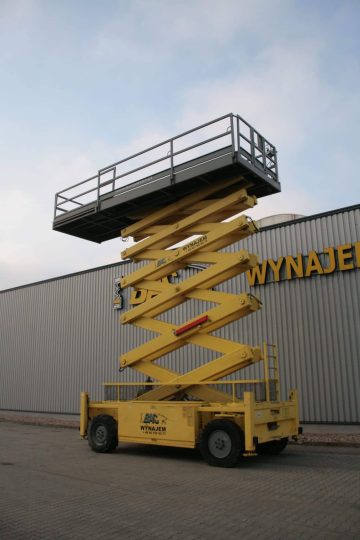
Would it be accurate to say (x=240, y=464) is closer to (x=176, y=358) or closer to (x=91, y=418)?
(x=91, y=418)

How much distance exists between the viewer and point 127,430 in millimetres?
11234

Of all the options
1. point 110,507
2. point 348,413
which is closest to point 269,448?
point 348,413

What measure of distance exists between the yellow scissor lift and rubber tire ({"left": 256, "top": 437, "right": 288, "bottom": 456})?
0.9 inches

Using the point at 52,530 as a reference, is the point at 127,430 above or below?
above

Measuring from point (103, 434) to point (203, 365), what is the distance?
9.81 feet

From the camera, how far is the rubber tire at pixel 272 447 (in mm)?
11156

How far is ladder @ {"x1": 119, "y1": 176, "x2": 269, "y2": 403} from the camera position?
10812 millimetres

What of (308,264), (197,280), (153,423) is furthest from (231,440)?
(308,264)

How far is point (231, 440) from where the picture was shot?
928 centimetres

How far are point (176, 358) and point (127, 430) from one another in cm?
805

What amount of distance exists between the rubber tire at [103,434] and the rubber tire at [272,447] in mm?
3477

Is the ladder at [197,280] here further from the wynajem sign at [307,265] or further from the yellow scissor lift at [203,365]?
the wynajem sign at [307,265]

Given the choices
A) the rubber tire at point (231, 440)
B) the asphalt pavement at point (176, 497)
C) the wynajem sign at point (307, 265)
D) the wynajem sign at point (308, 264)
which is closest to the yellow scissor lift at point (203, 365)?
the rubber tire at point (231, 440)

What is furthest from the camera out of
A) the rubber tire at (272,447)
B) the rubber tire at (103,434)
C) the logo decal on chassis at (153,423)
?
the rubber tire at (103,434)
